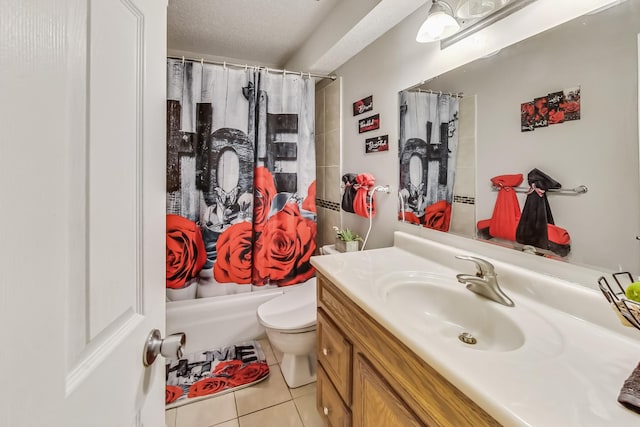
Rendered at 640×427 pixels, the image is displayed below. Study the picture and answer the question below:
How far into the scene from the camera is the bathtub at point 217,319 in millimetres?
1843

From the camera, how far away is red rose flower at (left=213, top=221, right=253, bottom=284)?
1.98 metres

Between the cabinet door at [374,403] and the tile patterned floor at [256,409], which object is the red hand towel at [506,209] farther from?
the tile patterned floor at [256,409]

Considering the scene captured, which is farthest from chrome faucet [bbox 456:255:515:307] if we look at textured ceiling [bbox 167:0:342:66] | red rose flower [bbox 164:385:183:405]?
textured ceiling [bbox 167:0:342:66]

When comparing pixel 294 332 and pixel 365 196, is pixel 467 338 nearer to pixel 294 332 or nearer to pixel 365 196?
pixel 294 332

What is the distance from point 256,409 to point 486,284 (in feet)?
4.40

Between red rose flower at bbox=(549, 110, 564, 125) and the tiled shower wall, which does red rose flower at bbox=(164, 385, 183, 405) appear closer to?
the tiled shower wall

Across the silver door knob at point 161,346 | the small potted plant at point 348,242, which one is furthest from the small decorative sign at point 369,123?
the silver door knob at point 161,346

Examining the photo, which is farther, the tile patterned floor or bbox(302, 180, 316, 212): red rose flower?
bbox(302, 180, 316, 212): red rose flower

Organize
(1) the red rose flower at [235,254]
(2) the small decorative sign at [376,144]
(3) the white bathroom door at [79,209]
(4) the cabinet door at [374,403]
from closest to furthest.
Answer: (3) the white bathroom door at [79,209]
(4) the cabinet door at [374,403]
(2) the small decorative sign at [376,144]
(1) the red rose flower at [235,254]

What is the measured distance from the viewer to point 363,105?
182cm

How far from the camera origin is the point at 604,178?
2.57 ft

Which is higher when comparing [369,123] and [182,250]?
[369,123]

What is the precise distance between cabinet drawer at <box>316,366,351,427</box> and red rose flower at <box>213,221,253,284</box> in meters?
1.02

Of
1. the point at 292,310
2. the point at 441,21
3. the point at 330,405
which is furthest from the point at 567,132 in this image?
the point at 292,310
